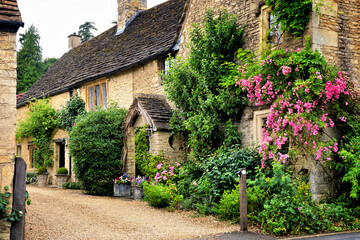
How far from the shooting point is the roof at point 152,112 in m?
12.5

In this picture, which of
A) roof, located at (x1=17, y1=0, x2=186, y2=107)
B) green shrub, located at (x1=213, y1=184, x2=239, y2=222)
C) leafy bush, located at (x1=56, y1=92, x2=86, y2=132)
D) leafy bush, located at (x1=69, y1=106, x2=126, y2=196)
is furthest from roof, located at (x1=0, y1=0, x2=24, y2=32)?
leafy bush, located at (x1=56, y1=92, x2=86, y2=132)

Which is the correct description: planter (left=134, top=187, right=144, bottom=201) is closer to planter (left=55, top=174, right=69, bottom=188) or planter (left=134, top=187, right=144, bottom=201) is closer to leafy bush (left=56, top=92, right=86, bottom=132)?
planter (left=55, top=174, right=69, bottom=188)

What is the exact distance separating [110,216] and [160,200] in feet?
5.28

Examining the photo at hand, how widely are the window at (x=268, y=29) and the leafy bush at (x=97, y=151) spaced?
258 inches

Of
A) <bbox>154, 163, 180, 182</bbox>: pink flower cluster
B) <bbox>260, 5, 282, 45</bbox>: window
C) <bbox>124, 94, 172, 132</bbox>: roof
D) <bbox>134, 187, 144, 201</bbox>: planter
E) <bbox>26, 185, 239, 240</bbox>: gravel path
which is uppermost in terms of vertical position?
<bbox>260, 5, 282, 45</bbox>: window

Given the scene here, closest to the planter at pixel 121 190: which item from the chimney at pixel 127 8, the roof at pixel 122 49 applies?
the roof at pixel 122 49

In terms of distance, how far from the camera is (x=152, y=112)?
1281cm

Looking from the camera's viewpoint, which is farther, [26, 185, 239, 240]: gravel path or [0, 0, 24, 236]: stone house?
[26, 185, 239, 240]: gravel path

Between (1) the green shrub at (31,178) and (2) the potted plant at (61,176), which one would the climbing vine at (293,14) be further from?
(1) the green shrub at (31,178)

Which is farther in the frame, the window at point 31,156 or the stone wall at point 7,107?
the window at point 31,156

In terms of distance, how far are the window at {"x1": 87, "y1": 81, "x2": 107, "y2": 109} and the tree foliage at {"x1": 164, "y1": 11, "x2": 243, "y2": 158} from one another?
256 inches

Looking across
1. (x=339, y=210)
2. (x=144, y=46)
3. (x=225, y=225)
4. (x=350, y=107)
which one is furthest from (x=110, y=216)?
(x=144, y=46)

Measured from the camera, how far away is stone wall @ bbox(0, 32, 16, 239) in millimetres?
6504

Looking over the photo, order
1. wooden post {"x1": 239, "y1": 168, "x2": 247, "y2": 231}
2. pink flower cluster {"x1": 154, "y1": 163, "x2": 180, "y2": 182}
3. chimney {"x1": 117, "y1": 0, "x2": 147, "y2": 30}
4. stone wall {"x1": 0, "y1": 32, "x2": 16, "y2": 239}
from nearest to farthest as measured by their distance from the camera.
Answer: stone wall {"x1": 0, "y1": 32, "x2": 16, "y2": 239} → wooden post {"x1": 239, "y1": 168, "x2": 247, "y2": 231} → pink flower cluster {"x1": 154, "y1": 163, "x2": 180, "y2": 182} → chimney {"x1": 117, "y1": 0, "x2": 147, "y2": 30}
